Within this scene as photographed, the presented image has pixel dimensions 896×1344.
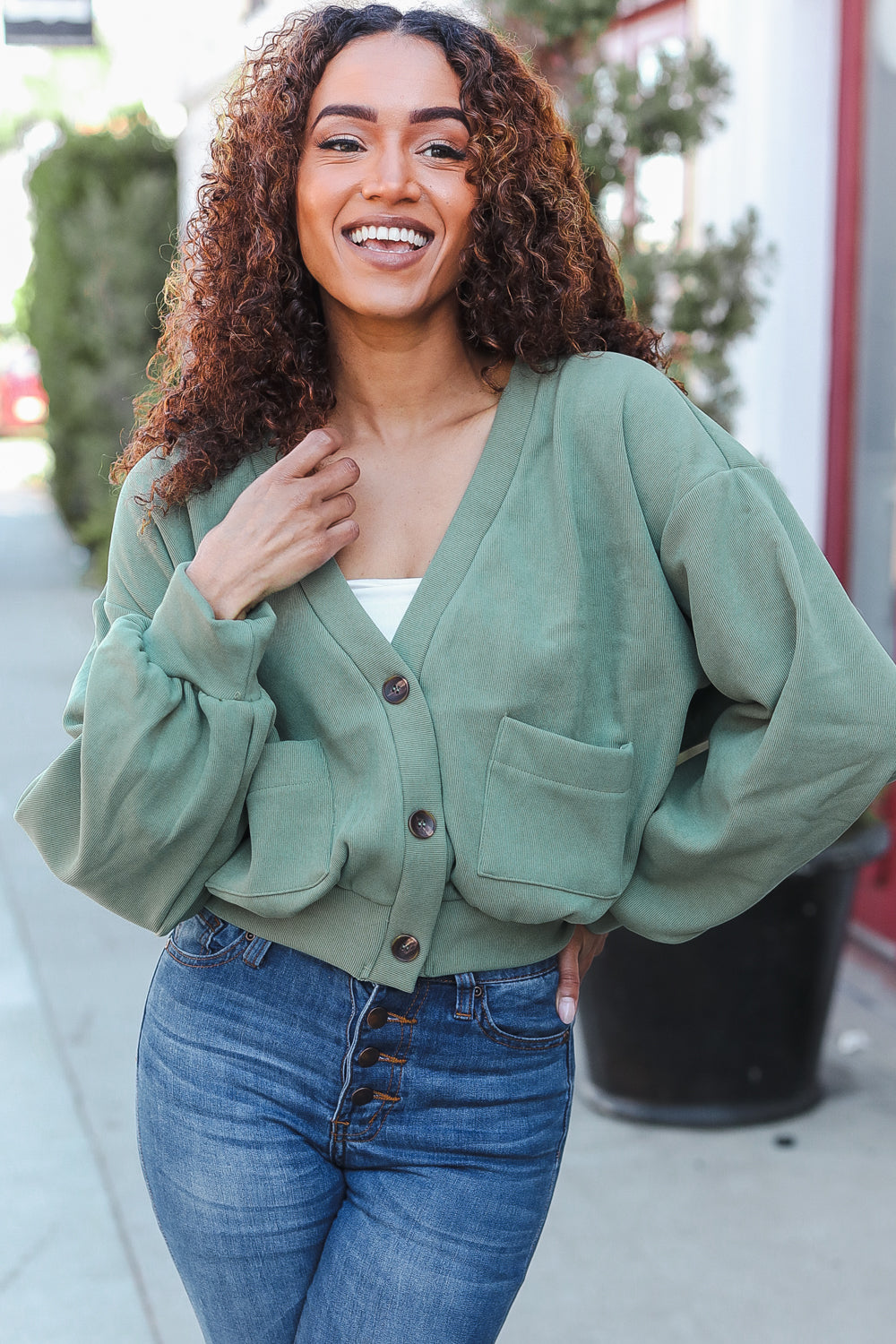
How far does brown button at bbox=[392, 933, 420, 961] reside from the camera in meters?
1.63

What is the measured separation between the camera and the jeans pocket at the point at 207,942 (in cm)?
173

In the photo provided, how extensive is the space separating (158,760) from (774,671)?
0.63 meters

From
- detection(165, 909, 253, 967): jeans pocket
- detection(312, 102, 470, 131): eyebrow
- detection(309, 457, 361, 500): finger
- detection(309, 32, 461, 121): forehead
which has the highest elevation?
detection(309, 32, 461, 121): forehead

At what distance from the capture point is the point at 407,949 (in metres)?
1.63

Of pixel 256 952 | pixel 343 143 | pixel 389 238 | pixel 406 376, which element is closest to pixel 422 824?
pixel 256 952

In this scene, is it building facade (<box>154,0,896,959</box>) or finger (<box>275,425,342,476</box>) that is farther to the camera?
building facade (<box>154,0,896,959</box>)

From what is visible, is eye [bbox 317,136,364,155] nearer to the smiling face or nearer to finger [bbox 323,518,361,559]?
the smiling face

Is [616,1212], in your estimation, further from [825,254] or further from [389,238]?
[825,254]

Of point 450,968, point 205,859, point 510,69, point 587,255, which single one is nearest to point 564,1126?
point 450,968

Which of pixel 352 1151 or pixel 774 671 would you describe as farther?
pixel 352 1151

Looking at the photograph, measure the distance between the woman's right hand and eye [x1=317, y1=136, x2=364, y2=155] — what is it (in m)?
0.30

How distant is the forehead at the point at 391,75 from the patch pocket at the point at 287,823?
2.28 feet

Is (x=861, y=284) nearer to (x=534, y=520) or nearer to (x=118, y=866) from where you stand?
(x=534, y=520)

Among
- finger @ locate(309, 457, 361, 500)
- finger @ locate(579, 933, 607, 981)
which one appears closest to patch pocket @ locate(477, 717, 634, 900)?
finger @ locate(579, 933, 607, 981)
